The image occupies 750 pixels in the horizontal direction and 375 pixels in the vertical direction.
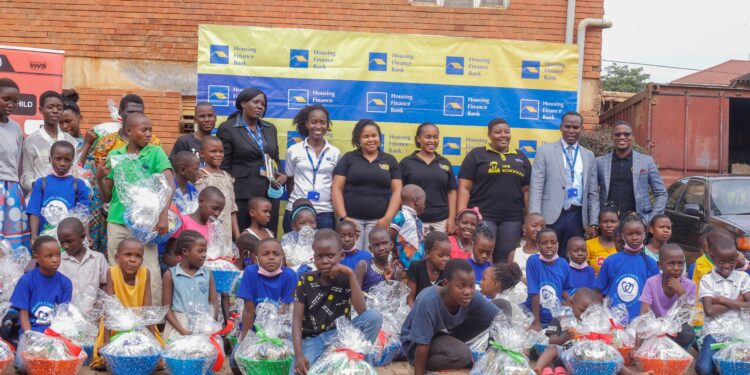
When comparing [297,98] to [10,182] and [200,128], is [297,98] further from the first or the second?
[10,182]

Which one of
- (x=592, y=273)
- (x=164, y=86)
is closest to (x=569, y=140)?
(x=592, y=273)

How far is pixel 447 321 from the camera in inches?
225

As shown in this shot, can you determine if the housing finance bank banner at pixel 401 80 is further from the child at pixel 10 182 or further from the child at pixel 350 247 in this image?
the child at pixel 350 247

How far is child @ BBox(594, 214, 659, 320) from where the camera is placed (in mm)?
7020

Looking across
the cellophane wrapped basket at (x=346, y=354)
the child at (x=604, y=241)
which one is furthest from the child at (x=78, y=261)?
the child at (x=604, y=241)

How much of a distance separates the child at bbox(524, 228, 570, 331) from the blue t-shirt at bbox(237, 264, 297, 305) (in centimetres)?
210

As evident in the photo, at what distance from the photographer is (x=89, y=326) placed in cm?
599

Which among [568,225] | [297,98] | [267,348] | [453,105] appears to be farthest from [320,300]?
[453,105]

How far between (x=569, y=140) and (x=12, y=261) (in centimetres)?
516

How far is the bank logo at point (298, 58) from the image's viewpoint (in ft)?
30.9

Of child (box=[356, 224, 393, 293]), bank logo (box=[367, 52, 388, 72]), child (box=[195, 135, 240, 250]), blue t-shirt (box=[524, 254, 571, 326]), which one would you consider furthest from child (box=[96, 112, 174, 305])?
bank logo (box=[367, 52, 388, 72])

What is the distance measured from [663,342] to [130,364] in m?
3.75

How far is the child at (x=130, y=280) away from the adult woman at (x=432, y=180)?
8.86ft

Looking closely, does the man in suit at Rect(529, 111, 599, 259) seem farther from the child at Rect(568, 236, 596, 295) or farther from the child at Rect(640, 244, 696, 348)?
the child at Rect(640, 244, 696, 348)
